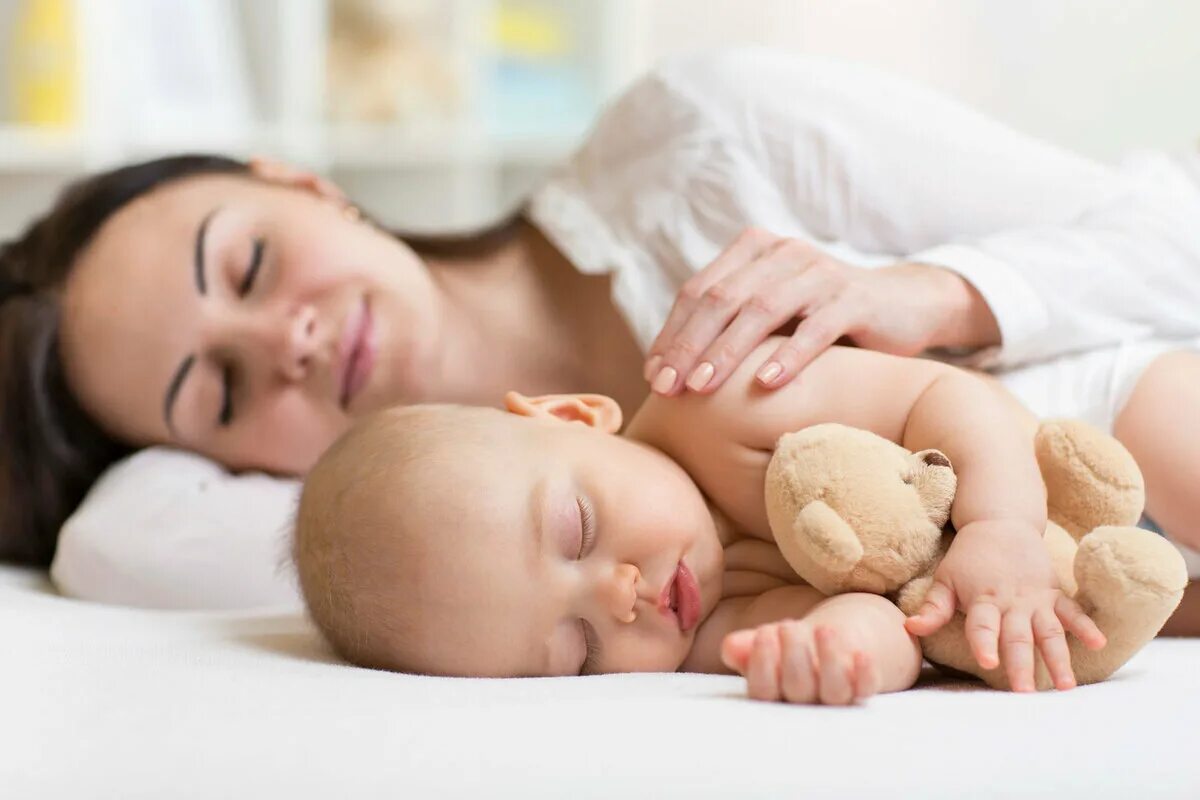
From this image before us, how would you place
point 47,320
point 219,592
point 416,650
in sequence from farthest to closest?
point 47,320 < point 219,592 < point 416,650

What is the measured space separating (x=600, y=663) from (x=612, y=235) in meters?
0.76

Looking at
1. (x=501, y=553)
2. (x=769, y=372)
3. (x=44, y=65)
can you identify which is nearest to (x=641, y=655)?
(x=501, y=553)

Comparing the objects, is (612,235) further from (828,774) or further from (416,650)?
(828,774)

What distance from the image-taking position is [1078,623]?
79cm

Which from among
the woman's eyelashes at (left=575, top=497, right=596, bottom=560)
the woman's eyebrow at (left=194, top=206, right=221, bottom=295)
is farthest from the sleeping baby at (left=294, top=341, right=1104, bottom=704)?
the woman's eyebrow at (left=194, top=206, right=221, bottom=295)

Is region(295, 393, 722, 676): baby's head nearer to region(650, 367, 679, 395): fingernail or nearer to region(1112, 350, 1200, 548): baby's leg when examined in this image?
region(650, 367, 679, 395): fingernail

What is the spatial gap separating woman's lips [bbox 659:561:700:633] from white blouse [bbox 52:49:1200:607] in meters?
0.50

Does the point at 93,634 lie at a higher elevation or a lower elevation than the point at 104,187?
lower

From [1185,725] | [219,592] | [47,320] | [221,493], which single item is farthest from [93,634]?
[1185,725]

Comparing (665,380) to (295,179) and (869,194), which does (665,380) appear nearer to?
(869,194)

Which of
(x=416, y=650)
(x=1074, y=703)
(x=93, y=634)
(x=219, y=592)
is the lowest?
(x=219, y=592)

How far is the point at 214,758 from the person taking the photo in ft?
2.20

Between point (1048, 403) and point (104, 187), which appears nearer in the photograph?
point (1048, 403)

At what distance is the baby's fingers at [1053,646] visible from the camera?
0.78m
